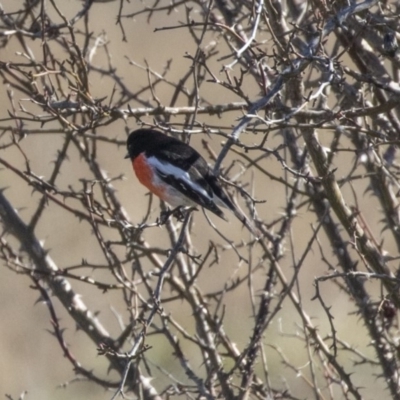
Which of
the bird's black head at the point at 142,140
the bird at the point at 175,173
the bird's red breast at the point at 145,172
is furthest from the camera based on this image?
the bird's black head at the point at 142,140

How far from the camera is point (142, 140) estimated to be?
5516 mm

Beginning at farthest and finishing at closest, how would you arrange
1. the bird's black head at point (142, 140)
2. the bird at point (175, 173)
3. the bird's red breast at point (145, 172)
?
the bird's black head at point (142, 140) → the bird's red breast at point (145, 172) → the bird at point (175, 173)

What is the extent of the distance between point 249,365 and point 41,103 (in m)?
1.63

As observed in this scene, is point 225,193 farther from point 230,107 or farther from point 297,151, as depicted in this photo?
point 230,107

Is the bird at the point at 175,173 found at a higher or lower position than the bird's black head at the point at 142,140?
lower

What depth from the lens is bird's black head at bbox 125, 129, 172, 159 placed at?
5461 millimetres

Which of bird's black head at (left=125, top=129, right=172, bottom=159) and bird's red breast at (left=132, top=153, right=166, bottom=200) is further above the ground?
bird's black head at (left=125, top=129, right=172, bottom=159)

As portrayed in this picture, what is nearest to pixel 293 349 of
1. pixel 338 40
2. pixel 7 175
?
pixel 7 175

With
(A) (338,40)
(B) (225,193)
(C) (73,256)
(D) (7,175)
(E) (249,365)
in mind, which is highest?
(D) (7,175)

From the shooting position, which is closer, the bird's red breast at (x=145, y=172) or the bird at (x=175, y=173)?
the bird at (x=175, y=173)

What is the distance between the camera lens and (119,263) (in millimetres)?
4520

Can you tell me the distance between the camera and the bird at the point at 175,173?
499cm

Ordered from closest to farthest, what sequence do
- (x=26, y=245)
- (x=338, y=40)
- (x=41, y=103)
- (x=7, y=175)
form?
(x=41, y=103), (x=338, y=40), (x=26, y=245), (x=7, y=175)

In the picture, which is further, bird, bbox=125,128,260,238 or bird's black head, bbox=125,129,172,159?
bird's black head, bbox=125,129,172,159
